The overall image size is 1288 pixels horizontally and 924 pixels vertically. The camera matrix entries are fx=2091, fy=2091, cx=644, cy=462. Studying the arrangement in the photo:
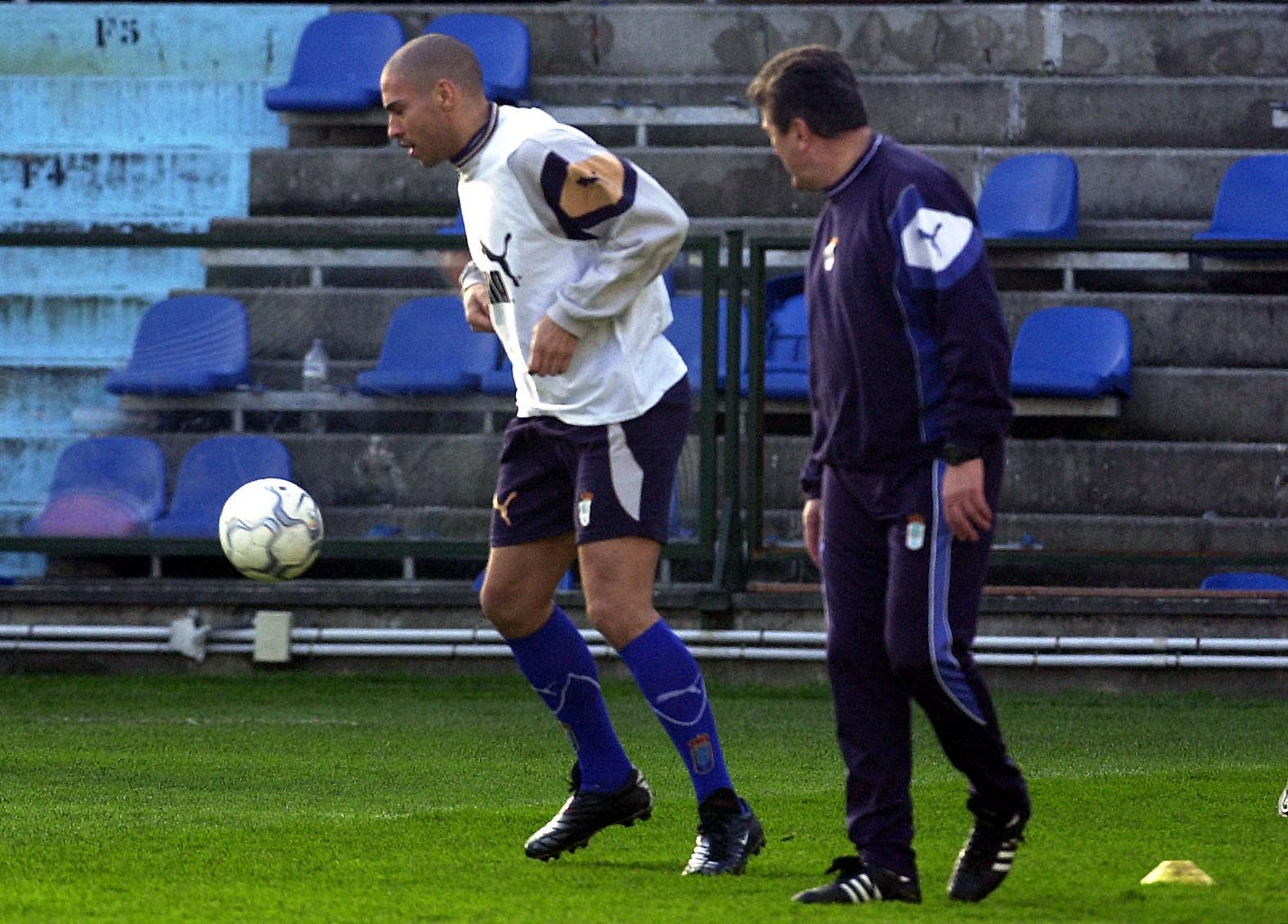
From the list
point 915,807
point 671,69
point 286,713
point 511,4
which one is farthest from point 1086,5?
point 915,807

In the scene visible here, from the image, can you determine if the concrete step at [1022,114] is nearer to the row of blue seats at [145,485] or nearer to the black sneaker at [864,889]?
the row of blue seats at [145,485]

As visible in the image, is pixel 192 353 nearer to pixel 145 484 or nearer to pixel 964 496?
pixel 145 484

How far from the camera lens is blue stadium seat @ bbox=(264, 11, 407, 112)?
13445 millimetres

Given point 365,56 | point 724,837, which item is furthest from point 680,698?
point 365,56

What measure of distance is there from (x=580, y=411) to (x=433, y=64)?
2.76 feet

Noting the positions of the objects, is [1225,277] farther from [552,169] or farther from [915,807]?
[552,169]

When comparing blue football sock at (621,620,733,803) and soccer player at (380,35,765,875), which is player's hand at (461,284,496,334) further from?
blue football sock at (621,620,733,803)

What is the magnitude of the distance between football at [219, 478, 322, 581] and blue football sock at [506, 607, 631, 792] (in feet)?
6.30

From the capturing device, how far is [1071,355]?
34.0ft

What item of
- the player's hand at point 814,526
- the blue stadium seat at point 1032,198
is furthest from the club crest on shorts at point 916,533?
the blue stadium seat at point 1032,198

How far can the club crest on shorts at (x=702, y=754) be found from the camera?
454 cm

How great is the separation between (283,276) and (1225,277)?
180 inches

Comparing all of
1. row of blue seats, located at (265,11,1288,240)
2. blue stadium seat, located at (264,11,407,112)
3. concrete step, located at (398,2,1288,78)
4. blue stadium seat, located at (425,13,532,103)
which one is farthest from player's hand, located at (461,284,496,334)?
concrete step, located at (398,2,1288,78)

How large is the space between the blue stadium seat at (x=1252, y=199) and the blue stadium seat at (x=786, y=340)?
2.40 metres
